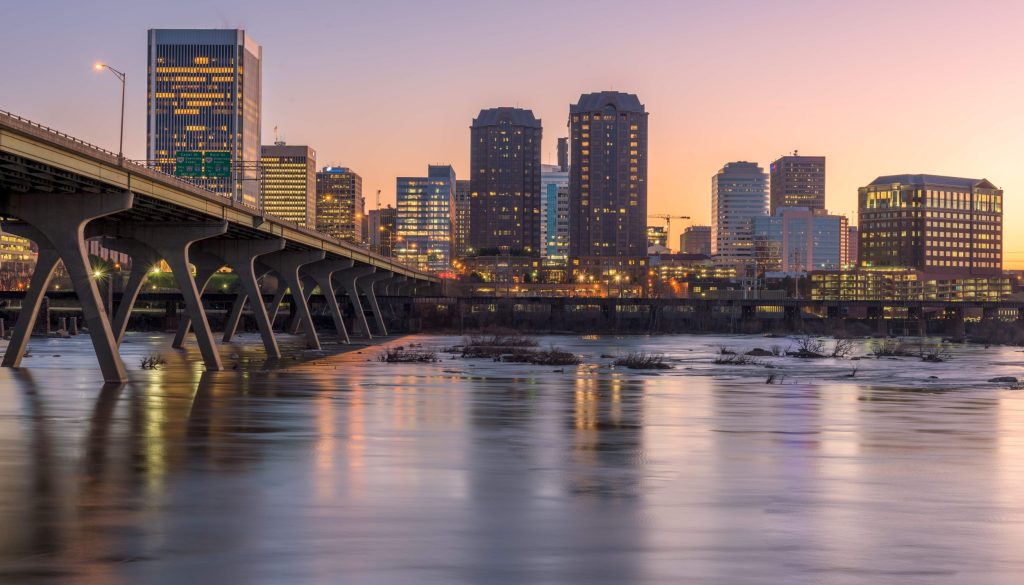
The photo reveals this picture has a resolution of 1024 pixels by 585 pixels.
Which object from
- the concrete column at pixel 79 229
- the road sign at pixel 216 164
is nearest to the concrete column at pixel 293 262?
the road sign at pixel 216 164

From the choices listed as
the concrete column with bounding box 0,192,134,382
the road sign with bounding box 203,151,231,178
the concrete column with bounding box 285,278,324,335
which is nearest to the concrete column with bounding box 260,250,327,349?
the road sign with bounding box 203,151,231,178

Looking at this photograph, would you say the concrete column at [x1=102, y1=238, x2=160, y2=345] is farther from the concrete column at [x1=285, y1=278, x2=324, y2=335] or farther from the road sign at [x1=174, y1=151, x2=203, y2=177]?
the concrete column at [x1=285, y1=278, x2=324, y2=335]

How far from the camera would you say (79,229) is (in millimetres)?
49656

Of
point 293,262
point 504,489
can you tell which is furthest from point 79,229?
point 293,262

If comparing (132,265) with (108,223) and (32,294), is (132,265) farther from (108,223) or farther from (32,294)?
(32,294)

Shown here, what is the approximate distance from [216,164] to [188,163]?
2.31 meters

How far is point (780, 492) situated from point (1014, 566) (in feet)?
20.3

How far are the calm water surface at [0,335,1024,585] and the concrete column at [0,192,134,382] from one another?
563cm

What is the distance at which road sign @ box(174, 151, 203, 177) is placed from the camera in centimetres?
8956

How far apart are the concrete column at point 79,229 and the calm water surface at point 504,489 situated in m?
5.63

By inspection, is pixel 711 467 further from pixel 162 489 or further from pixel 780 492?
pixel 162 489

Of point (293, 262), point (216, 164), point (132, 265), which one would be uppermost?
point (216, 164)

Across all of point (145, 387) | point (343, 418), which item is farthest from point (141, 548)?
point (145, 387)

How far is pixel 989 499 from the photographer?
780 inches
